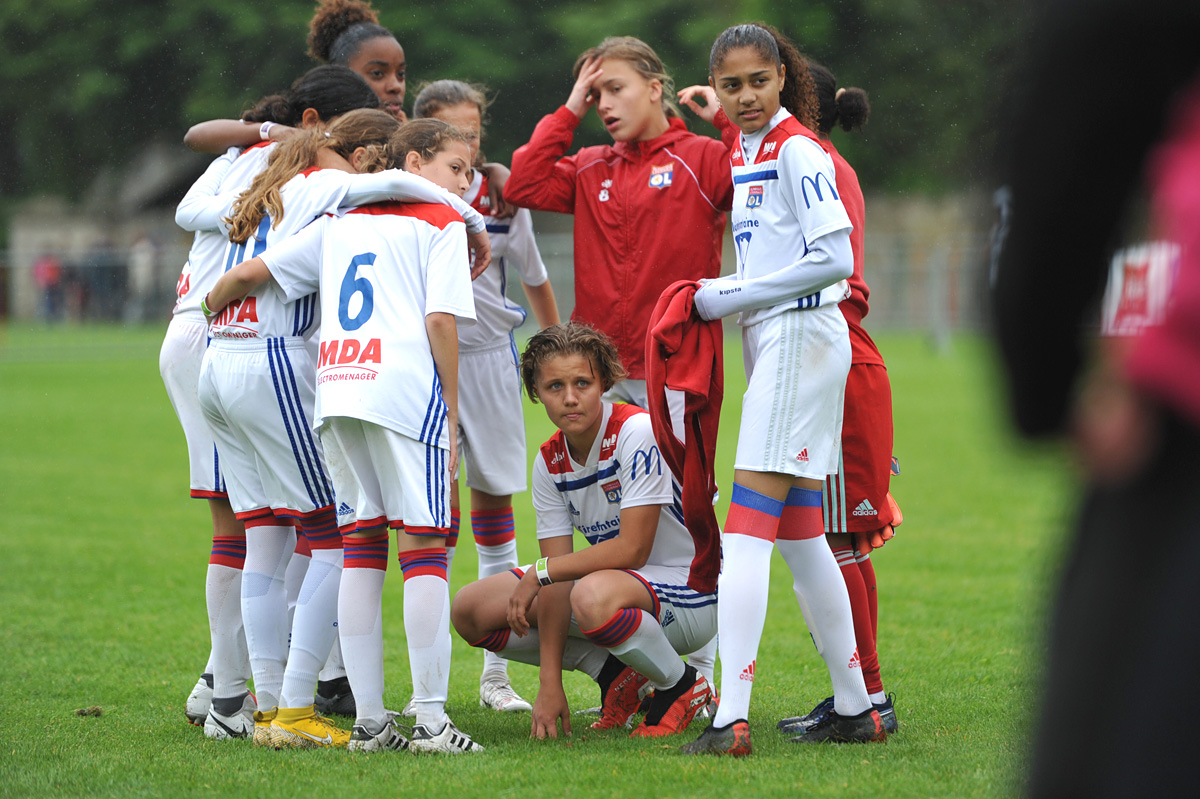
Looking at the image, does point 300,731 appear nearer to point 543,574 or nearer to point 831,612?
point 543,574

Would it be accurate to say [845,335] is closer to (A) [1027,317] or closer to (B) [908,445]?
(A) [1027,317]

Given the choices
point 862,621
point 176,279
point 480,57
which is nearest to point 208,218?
point 862,621

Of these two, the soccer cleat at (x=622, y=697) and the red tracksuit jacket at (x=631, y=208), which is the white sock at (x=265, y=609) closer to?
the soccer cleat at (x=622, y=697)

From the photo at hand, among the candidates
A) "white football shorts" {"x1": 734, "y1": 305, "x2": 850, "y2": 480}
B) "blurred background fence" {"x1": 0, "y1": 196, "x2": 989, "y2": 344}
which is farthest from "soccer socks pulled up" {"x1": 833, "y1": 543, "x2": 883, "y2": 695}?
"blurred background fence" {"x1": 0, "y1": 196, "x2": 989, "y2": 344}

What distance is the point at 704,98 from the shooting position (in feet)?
14.3

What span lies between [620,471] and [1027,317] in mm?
2707

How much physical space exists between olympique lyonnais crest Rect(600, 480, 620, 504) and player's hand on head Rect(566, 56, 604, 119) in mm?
1356

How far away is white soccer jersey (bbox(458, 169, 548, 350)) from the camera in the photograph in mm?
4777

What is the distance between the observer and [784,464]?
333 cm

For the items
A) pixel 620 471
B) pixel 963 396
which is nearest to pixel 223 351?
pixel 620 471

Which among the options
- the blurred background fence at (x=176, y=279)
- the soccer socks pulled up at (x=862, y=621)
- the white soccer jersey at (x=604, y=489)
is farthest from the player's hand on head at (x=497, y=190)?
the blurred background fence at (x=176, y=279)

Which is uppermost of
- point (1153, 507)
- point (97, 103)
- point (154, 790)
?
point (97, 103)

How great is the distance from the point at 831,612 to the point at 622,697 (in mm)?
844

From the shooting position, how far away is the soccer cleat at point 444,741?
11.2 feet
